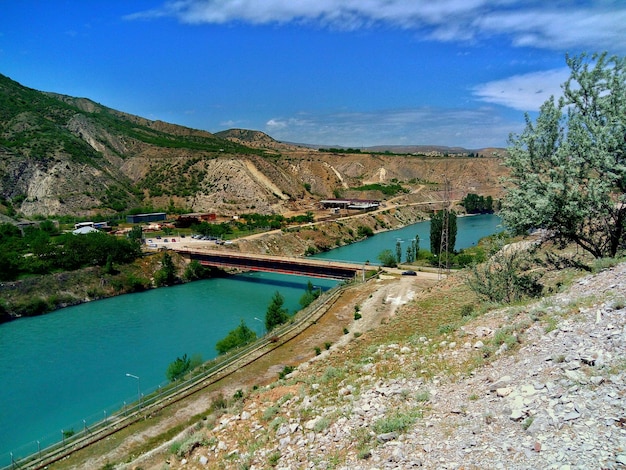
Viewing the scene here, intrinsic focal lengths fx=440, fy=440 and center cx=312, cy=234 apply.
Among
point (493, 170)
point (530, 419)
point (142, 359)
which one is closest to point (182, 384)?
point (142, 359)

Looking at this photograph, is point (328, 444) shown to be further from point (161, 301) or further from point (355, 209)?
point (355, 209)

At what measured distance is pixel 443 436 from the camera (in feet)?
26.0

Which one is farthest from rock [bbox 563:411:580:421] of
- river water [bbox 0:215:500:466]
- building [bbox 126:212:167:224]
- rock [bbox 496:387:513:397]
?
building [bbox 126:212:167:224]

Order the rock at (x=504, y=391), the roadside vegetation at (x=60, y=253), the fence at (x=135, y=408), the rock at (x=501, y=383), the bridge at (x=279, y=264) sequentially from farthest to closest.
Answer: the roadside vegetation at (x=60, y=253), the bridge at (x=279, y=264), the fence at (x=135, y=408), the rock at (x=501, y=383), the rock at (x=504, y=391)

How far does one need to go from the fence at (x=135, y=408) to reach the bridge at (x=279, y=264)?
19239 millimetres

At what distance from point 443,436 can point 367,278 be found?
127ft

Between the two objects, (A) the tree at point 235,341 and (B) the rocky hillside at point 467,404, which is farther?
(A) the tree at point 235,341

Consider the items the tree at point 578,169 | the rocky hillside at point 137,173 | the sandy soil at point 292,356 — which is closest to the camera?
the tree at point 578,169

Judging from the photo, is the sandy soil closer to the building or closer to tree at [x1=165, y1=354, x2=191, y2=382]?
tree at [x1=165, y1=354, x2=191, y2=382]

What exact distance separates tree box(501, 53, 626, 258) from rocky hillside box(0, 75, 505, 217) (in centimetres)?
6041

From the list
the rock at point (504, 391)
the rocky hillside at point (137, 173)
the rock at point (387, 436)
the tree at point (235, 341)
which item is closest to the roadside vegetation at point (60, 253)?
the tree at point (235, 341)

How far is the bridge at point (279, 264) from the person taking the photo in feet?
171

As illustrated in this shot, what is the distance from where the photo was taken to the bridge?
52.2 meters

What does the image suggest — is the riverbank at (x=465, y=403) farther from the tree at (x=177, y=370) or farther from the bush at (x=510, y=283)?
the tree at (x=177, y=370)
